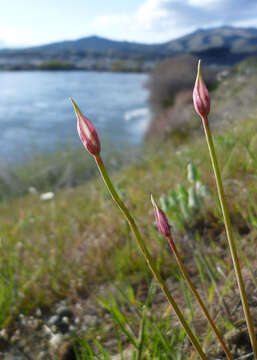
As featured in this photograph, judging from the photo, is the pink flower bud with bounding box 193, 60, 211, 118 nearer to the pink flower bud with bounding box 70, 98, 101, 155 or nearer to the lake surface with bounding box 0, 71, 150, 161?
the pink flower bud with bounding box 70, 98, 101, 155

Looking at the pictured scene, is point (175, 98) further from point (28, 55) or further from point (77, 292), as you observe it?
point (28, 55)

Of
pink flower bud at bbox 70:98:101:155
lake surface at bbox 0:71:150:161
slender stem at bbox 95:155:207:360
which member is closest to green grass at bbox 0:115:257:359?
slender stem at bbox 95:155:207:360

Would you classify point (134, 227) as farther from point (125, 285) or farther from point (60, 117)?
point (60, 117)

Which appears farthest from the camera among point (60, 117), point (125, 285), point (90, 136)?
point (60, 117)

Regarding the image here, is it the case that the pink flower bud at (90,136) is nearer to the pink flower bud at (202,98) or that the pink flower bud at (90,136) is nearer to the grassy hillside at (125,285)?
the pink flower bud at (202,98)

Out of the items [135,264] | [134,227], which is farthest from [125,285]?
[134,227]
